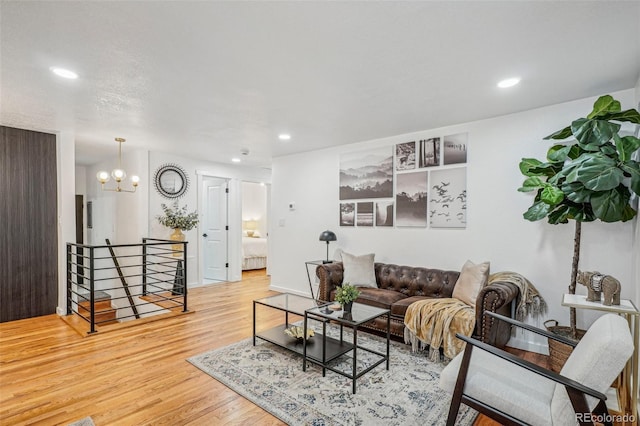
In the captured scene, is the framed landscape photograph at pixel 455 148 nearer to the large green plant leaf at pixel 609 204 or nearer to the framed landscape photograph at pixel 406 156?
the framed landscape photograph at pixel 406 156

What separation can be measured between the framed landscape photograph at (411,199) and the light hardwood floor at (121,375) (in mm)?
2212

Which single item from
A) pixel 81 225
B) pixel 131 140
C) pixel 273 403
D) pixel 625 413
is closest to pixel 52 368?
pixel 273 403

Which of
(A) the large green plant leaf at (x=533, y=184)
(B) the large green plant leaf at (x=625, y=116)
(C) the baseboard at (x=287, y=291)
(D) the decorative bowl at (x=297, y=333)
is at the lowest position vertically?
(C) the baseboard at (x=287, y=291)

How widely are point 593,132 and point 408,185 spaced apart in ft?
6.60

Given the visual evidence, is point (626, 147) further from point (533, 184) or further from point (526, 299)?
point (526, 299)

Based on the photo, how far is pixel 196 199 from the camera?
622cm

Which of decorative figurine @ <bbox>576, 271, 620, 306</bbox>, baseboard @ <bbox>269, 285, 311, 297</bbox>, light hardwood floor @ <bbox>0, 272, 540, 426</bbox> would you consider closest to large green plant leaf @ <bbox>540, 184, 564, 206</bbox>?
decorative figurine @ <bbox>576, 271, 620, 306</bbox>

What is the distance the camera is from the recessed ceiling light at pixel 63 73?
243cm

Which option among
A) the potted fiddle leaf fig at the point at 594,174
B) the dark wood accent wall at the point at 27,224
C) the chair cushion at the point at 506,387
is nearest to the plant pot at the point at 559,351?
the potted fiddle leaf fig at the point at 594,174

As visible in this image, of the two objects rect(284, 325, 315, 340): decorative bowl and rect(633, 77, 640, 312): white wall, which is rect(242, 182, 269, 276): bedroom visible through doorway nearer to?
rect(284, 325, 315, 340): decorative bowl

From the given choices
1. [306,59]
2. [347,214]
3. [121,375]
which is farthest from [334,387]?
[347,214]

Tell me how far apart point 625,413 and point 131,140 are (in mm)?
6114

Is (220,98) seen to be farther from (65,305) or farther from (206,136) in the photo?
(65,305)

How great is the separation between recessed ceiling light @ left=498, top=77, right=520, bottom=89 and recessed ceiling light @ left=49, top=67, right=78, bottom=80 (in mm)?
3485
